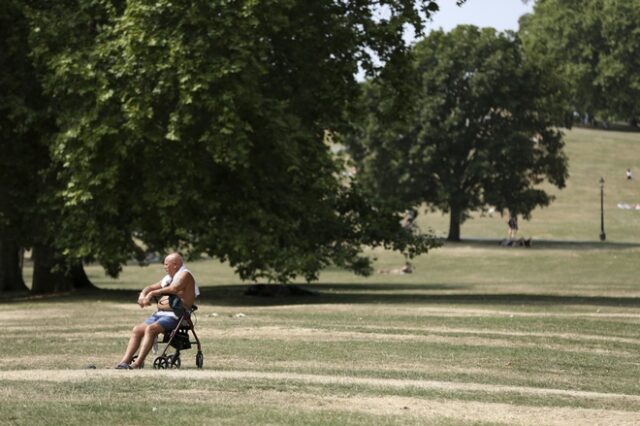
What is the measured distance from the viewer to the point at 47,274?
1940 inches

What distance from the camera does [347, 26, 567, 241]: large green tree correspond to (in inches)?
3671

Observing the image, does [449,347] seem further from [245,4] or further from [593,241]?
[593,241]

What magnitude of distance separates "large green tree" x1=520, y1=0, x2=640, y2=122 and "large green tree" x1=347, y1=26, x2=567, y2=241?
51354mm

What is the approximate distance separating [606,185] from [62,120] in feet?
300

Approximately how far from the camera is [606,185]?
127750 mm

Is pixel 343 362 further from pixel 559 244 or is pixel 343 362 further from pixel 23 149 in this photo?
pixel 559 244

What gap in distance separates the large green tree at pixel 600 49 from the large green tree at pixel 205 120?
10450cm

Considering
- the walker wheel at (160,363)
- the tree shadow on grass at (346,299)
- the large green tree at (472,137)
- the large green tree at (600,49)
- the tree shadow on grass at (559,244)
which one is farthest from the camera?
the large green tree at (600,49)

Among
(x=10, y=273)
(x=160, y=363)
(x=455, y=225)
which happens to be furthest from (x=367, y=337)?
(x=455, y=225)

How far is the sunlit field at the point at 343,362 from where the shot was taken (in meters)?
15.2

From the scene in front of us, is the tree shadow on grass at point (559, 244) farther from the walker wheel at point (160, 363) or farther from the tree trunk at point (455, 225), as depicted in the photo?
the walker wheel at point (160, 363)

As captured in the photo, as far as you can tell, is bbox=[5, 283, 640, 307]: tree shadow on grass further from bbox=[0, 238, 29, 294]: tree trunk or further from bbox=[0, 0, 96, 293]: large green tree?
bbox=[0, 238, 29, 294]: tree trunk

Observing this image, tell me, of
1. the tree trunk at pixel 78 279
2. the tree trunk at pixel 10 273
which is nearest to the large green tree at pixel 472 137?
the tree trunk at pixel 10 273

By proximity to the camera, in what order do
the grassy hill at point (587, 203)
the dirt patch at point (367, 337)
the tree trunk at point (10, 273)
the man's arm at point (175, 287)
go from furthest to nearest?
the grassy hill at point (587, 203) → the tree trunk at point (10, 273) → the dirt patch at point (367, 337) → the man's arm at point (175, 287)
